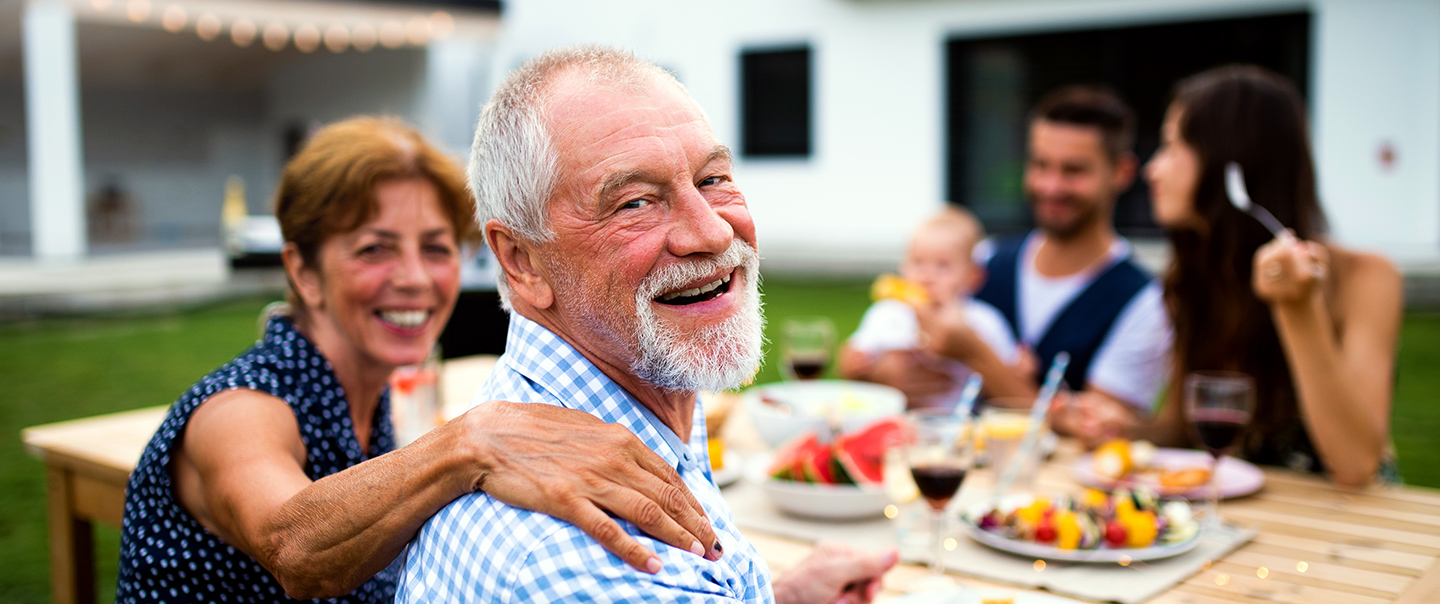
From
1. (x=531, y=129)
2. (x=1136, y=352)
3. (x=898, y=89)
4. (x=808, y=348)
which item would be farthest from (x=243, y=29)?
(x=531, y=129)

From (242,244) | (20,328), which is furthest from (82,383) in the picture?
(242,244)

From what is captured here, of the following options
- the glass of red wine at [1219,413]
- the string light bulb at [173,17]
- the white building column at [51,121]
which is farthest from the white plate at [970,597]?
the string light bulb at [173,17]

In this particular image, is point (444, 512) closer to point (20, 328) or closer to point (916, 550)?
point (916, 550)

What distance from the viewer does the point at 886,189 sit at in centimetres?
1274

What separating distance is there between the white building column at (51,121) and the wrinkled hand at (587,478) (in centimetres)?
1424

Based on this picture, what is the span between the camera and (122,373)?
8242 mm

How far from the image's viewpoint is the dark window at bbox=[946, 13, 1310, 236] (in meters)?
10.2

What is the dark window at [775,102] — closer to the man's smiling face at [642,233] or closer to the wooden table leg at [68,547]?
the wooden table leg at [68,547]

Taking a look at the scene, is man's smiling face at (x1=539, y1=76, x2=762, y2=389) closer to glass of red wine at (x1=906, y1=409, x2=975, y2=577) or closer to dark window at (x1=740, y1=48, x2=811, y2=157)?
glass of red wine at (x1=906, y1=409, x2=975, y2=577)

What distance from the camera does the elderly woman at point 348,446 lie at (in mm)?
1283

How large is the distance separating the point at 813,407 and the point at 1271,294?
49.3 inches

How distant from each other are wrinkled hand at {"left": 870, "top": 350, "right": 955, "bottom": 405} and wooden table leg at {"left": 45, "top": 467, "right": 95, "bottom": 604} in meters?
2.60

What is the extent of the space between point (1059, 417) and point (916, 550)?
114cm

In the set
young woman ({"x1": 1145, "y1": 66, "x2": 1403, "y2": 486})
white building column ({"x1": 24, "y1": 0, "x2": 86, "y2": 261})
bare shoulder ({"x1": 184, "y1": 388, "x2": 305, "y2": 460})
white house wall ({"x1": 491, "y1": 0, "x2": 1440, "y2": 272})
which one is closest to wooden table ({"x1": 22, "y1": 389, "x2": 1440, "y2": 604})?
young woman ({"x1": 1145, "y1": 66, "x2": 1403, "y2": 486})
